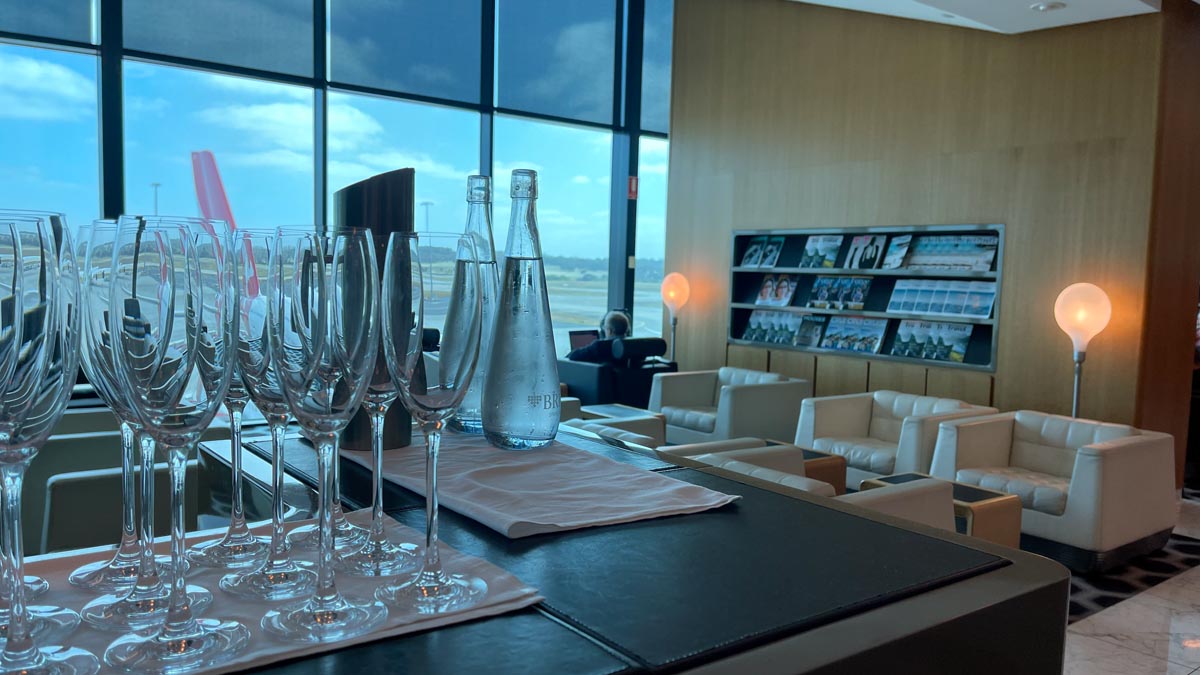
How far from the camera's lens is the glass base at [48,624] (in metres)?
0.60

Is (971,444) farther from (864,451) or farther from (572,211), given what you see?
(572,211)

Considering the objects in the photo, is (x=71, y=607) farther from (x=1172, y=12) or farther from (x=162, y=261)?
(x=1172, y=12)

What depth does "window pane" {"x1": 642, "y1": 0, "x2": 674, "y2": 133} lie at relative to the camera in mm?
9609

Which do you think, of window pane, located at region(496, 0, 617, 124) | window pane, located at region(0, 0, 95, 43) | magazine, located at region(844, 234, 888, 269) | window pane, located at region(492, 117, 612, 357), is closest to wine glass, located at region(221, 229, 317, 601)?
magazine, located at region(844, 234, 888, 269)

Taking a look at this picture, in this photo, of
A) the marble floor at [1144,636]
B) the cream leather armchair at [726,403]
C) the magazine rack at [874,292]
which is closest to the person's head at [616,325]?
the magazine rack at [874,292]

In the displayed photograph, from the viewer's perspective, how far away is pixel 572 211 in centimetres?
920

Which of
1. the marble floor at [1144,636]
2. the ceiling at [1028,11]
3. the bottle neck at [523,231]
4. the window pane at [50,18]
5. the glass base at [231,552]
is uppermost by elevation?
the window pane at [50,18]

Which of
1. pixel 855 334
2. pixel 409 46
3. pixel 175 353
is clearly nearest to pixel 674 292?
pixel 855 334

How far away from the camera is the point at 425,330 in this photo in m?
0.70

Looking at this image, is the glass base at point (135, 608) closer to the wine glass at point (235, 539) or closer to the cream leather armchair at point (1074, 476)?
the wine glass at point (235, 539)

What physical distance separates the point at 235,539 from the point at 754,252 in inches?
290

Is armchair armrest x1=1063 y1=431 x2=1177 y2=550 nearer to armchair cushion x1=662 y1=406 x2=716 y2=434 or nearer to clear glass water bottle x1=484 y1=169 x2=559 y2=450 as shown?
armchair cushion x1=662 y1=406 x2=716 y2=434

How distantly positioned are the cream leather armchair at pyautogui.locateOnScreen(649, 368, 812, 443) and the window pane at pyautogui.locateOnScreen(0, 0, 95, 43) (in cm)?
493

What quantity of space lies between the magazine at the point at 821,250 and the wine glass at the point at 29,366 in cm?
688
